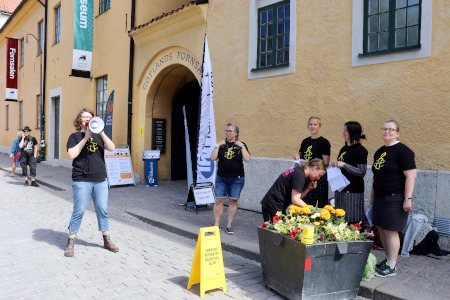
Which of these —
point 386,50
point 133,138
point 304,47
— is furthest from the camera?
point 133,138

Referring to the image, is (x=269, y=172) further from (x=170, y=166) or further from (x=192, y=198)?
(x=170, y=166)

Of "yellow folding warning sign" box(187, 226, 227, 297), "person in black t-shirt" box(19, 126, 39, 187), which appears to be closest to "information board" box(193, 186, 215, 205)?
"yellow folding warning sign" box(187, 226, 227, 297)

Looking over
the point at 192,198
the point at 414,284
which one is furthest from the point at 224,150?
the point at 414,284

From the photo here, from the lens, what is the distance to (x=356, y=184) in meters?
5.31

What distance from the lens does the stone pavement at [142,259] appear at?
165 inches

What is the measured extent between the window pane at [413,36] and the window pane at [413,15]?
7 cm

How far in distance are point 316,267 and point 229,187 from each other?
2.74 meters

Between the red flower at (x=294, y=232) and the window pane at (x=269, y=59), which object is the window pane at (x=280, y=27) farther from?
the red flower at (x=294, y=232)

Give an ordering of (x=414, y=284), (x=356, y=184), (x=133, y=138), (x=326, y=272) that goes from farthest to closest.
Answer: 1. (x=133, y=138)
2. (x=356, y=184)
3. (x=414, y=284)
4. (x=326, y=272)

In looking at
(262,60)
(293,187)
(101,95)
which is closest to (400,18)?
(262,60)

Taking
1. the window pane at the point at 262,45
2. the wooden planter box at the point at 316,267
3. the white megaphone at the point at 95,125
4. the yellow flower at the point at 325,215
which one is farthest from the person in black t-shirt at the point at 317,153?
the window pane at the point at 262,45

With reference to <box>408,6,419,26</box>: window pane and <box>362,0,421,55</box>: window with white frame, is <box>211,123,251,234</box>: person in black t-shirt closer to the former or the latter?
<box>362,0,421,55</box>: window with white frame

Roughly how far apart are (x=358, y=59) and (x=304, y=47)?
1.18 meters

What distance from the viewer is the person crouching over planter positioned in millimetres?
4521
